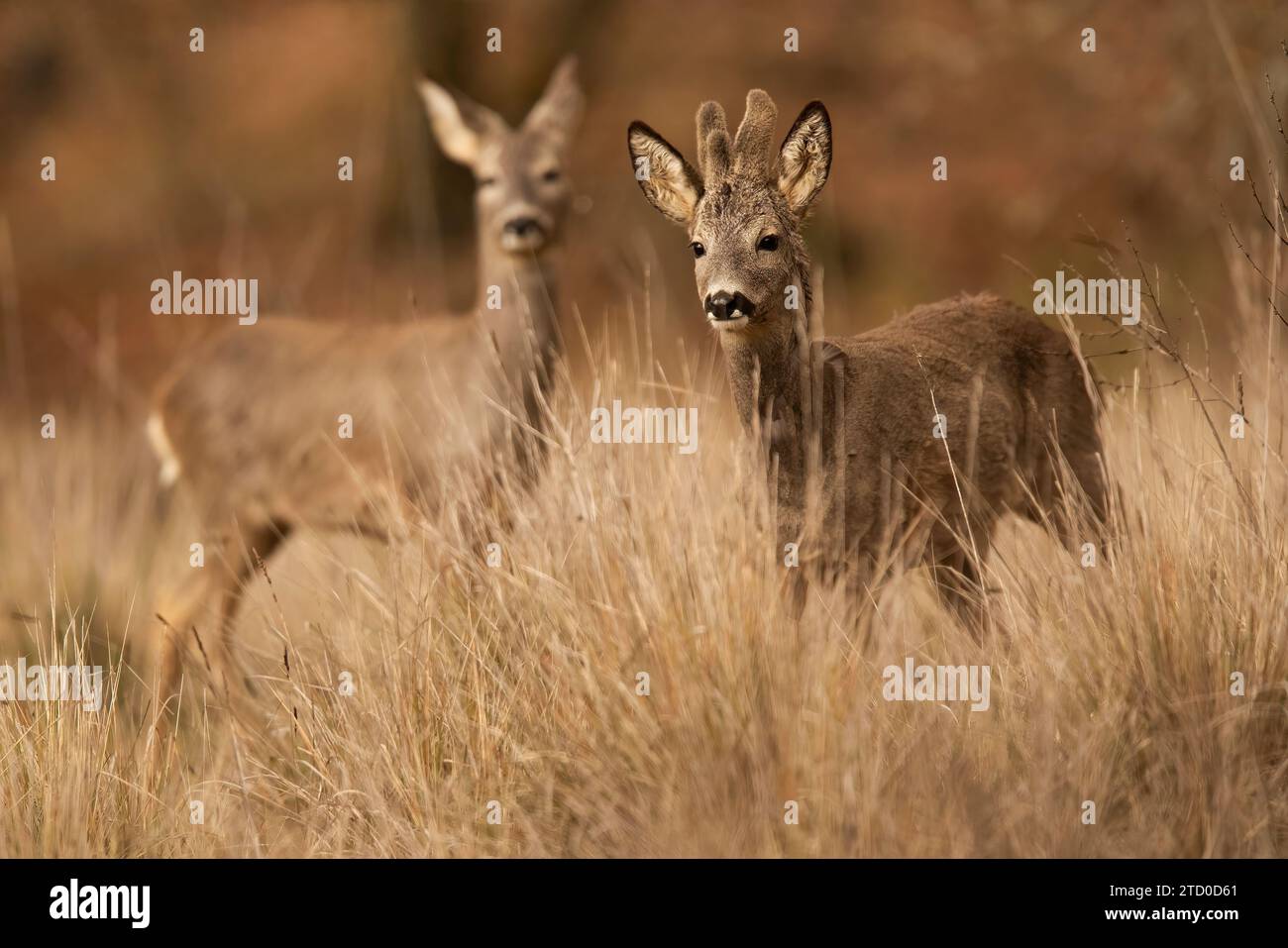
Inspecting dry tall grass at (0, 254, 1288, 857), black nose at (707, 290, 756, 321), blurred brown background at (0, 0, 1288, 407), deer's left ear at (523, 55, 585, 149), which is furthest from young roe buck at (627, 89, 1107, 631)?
blurred brown background at (0, 0, 1288, 407)

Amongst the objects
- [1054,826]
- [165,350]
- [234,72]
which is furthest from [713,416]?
[234,72]

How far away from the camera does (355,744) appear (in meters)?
4.87

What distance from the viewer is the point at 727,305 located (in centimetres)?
486

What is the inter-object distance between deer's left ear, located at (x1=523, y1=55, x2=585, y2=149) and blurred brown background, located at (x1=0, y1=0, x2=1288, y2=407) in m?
6.32

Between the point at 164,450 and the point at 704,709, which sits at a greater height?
the point at 164,450

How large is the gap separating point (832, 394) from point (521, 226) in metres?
3.31

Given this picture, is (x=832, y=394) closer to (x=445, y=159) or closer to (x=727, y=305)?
(x=727, y=305)

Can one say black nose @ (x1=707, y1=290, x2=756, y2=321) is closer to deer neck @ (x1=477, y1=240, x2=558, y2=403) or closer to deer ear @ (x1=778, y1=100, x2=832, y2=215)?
deer ear @ (x1=778, y1=100, x2=832, y2=215)

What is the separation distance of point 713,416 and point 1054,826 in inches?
121

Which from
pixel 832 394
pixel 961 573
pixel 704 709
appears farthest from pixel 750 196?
pixel 704 709

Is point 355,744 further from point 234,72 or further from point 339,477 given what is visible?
point 234,72

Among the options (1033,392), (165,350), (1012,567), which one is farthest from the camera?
(165,350)

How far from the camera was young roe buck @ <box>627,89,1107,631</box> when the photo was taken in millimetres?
5035
